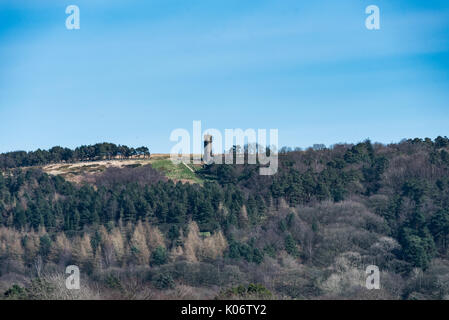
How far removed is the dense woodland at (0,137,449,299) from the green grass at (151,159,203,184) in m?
3.42

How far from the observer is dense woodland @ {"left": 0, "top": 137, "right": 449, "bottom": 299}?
45031 mm

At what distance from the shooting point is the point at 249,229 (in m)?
61.2

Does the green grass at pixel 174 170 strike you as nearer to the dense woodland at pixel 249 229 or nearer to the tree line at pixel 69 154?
the dense woodland at pixel 249 229

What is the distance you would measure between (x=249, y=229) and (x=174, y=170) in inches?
1299

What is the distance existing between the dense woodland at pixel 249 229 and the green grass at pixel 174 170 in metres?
3.42

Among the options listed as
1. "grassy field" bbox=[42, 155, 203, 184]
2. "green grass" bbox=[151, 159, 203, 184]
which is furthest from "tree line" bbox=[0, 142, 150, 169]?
"green grass" bbox=[151, 159, 203, 184]

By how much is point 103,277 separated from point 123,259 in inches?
440

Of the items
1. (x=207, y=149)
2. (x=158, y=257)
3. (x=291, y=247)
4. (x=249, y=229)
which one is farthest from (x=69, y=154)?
(x=291, y=247)

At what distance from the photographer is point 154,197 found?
67.4 metres

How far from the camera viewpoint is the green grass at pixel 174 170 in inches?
3447

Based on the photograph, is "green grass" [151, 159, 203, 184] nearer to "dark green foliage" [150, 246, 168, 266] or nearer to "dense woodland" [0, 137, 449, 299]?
"dense woodland" [0, 137, 449, 299]

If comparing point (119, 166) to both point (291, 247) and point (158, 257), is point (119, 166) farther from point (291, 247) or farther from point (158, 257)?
point (291, 247)
